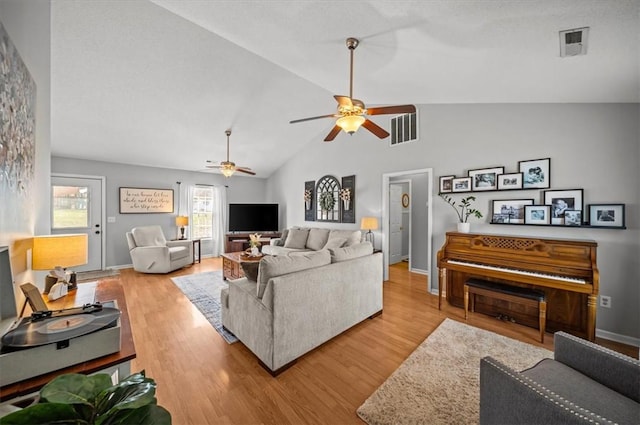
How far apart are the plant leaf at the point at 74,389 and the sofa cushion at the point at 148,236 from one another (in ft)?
17.8

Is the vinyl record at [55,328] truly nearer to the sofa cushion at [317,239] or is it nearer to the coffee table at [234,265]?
the coffee table at [234,265]

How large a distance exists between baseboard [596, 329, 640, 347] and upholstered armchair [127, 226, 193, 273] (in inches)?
252

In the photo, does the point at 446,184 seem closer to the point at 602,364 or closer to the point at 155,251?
the point at 602,364

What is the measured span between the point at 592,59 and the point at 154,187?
7190 millimetres

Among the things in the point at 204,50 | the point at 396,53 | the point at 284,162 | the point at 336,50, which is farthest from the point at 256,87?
the point at 284,162

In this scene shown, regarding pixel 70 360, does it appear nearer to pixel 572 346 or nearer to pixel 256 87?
pixel 572 346

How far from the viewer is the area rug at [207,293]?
9.35ft

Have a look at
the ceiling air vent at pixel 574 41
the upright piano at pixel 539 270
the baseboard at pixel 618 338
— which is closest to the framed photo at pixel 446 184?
the upright piano at pixel 539 270

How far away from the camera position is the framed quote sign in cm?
549

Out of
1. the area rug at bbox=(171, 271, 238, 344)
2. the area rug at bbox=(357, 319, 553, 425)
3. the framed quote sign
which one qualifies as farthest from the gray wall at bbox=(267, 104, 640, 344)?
the framed quote sign

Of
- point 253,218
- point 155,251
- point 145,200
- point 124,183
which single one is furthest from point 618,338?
point 124,183

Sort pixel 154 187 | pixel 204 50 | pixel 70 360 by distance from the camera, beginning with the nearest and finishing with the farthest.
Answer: pixel 70 360 → pixel 204 50 → pixel 154 187

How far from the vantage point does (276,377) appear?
1972 millimetres

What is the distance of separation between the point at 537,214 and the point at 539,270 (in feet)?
2.35
